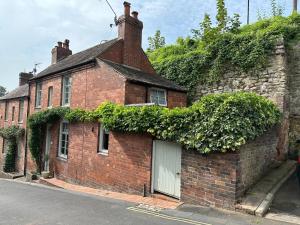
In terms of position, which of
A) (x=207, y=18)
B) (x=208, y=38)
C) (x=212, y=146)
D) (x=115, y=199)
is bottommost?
(x=115, y=199)

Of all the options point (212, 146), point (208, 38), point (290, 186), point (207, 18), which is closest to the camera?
point (212, 146)

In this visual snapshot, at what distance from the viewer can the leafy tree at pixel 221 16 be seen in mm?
20172

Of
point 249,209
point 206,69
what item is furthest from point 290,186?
point 206,69

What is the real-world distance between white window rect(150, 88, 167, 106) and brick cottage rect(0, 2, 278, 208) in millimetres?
44

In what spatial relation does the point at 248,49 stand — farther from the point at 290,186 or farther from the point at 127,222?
the point at 127,222

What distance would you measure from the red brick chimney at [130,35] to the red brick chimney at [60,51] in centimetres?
822

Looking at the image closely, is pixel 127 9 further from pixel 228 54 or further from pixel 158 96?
pixel 228 54

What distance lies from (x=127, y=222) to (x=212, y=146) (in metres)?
3.29

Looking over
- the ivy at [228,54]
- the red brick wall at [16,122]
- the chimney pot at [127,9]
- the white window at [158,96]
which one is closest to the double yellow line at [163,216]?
the white window at [158,96]

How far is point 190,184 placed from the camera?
898cm

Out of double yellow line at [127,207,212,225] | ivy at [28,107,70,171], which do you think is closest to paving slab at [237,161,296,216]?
double yellow line at [127,207,212,225]

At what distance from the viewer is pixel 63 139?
663 inches

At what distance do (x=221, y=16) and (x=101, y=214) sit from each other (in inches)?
695

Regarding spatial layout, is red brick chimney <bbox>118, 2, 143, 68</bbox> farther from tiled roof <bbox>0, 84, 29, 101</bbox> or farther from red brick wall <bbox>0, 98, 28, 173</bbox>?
red brick wall <bbox>0, 98, 28, 173</bbox>
